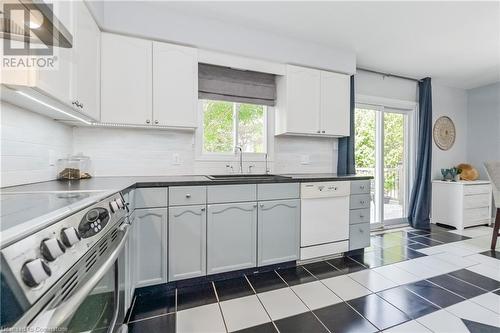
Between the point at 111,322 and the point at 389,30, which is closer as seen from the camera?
the point at 111,322

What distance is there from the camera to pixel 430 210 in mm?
4074

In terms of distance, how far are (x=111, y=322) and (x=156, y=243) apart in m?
0.72

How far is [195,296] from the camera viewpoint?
1883 millimetres

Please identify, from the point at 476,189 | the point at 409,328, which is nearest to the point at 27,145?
the point at 409,328

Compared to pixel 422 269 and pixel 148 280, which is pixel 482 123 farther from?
pixel 148 280

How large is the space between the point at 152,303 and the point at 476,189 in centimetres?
487

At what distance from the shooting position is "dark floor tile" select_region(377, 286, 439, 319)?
1.70 metres

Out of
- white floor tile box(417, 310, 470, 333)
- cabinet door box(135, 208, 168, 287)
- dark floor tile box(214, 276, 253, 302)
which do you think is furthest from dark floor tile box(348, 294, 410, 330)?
cabinet door box(135, 208, 168, 287)

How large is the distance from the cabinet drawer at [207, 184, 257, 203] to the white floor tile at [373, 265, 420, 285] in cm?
146

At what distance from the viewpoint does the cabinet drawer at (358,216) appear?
8.62ft

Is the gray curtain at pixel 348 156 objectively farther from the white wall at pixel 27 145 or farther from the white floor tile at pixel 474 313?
the white wall at pixel 27 145

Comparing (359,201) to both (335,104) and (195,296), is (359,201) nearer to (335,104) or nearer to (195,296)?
(335,104)

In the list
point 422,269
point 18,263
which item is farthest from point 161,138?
point 422,269

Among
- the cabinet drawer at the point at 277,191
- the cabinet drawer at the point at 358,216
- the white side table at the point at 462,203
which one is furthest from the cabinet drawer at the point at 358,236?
the white side table at the point at 462,203
